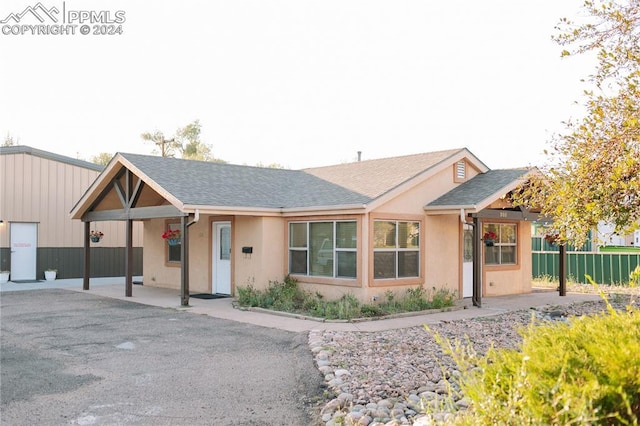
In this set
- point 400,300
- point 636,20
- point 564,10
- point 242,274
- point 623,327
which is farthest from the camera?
point 242,274

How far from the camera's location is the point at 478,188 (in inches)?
545

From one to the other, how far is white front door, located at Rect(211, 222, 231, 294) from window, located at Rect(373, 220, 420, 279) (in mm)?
4666

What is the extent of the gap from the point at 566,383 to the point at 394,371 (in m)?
4.09

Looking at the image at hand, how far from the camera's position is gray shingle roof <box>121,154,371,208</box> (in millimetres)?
13181

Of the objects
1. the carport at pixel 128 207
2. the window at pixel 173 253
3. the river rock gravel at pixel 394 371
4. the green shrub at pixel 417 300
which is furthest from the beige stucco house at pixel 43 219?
the river rock gravel at pixel 394 371

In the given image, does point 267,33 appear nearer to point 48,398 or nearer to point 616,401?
point 48,398

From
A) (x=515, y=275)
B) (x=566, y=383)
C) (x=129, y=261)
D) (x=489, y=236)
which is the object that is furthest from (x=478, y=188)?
(x=566, y=383)

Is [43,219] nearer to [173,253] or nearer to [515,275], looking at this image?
[173,253]

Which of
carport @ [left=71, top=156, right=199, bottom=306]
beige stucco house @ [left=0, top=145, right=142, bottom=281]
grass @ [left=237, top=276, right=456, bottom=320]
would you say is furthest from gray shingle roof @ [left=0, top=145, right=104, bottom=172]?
grass @ [left=237, top=276, right=456, bottom=320]

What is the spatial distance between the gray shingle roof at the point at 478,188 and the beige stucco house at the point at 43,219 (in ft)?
45.0

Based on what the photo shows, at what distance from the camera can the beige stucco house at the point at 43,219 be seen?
63.2 ft

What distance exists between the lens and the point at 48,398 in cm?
596

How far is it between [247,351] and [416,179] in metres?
6.59

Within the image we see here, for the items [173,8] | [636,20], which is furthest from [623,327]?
[173,8]
